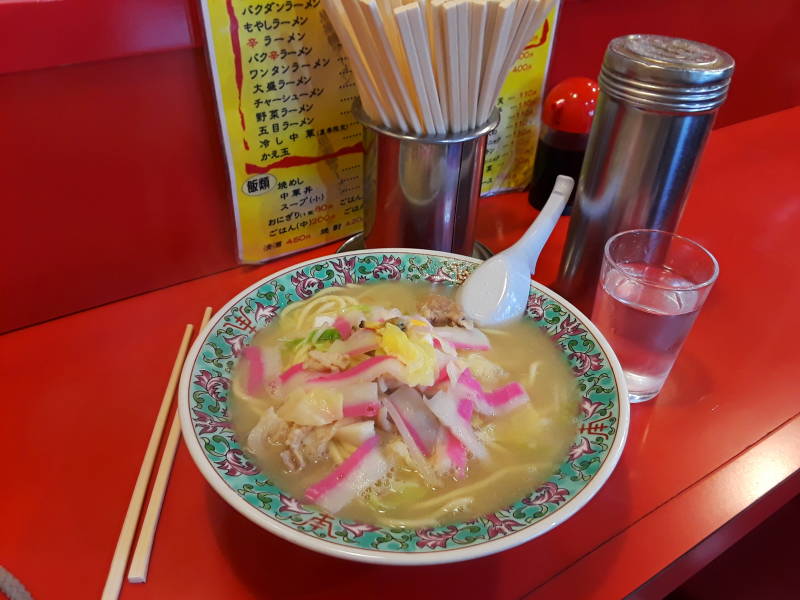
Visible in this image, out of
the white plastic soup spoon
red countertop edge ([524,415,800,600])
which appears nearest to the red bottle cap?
the white plastic soup spoon

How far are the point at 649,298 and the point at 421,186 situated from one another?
0.40 meters

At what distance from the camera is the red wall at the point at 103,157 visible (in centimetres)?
81

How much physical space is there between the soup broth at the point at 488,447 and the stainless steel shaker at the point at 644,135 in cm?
24

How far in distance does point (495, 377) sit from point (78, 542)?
0.57m

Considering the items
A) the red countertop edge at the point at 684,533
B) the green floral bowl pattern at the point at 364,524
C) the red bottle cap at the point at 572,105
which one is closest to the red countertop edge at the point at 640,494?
the red countertop edge at the point at 684,533

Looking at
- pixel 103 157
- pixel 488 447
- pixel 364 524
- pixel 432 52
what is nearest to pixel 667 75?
pixel 432 52

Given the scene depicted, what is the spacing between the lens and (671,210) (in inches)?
39.2

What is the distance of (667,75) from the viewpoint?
2.77ft

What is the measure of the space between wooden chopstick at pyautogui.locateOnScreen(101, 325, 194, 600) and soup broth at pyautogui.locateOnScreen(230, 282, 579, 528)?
0.14m

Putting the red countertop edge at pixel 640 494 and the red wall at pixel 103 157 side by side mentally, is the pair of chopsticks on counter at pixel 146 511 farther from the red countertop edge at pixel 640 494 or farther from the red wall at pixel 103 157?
the red wall at pixel 103 157

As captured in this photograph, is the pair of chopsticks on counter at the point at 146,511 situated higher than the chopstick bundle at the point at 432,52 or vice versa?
the chopstick bundle at the point at 432,52

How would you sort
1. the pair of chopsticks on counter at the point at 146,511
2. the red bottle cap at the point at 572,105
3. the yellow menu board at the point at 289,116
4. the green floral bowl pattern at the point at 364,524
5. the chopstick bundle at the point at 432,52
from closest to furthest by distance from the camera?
the green floral bowl pattern at the point at 364,524 < the pair of chopsticks on counter at the point at 146,511 < the chopstick bundle at the point at 432,52 < the yellow menu board at the point at 289,116 < the red bottle cap at the point at 572,105

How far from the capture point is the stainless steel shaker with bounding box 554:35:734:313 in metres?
0.85

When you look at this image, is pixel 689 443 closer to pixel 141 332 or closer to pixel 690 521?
pixel 690 521
